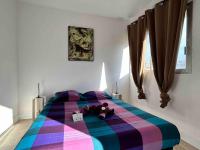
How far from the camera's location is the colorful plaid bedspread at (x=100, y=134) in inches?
46.1

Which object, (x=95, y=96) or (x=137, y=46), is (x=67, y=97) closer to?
A: (x=95, y=96)

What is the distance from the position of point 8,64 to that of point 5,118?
0.94 m

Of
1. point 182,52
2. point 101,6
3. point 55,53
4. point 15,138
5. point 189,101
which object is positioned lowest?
point 15,138

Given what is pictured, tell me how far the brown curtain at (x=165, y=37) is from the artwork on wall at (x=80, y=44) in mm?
1356

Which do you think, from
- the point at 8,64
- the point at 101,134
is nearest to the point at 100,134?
the point at 101,134

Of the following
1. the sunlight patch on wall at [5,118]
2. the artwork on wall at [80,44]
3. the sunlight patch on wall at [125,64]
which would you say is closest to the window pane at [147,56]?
the sunlight patch on wall at [125,64]

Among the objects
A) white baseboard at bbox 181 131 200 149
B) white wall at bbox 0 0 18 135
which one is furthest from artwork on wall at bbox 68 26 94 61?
white baseboard at bbox 181 131 200 149

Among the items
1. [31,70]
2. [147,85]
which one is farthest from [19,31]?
[147,85]

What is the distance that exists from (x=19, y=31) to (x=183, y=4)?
9.88ft

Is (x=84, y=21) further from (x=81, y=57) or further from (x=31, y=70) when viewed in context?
(x=31, y=70)

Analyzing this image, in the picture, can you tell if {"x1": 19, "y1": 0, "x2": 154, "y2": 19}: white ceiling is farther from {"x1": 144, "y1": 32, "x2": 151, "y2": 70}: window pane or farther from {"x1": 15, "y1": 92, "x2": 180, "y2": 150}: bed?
{"x1": 15, "y1": 92, "x2": 180, "y2": 150}: bed

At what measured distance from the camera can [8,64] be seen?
8.56ft

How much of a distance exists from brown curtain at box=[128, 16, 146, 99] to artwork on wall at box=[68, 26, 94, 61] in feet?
3.11

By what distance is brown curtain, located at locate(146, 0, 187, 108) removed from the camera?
7.10 ft
